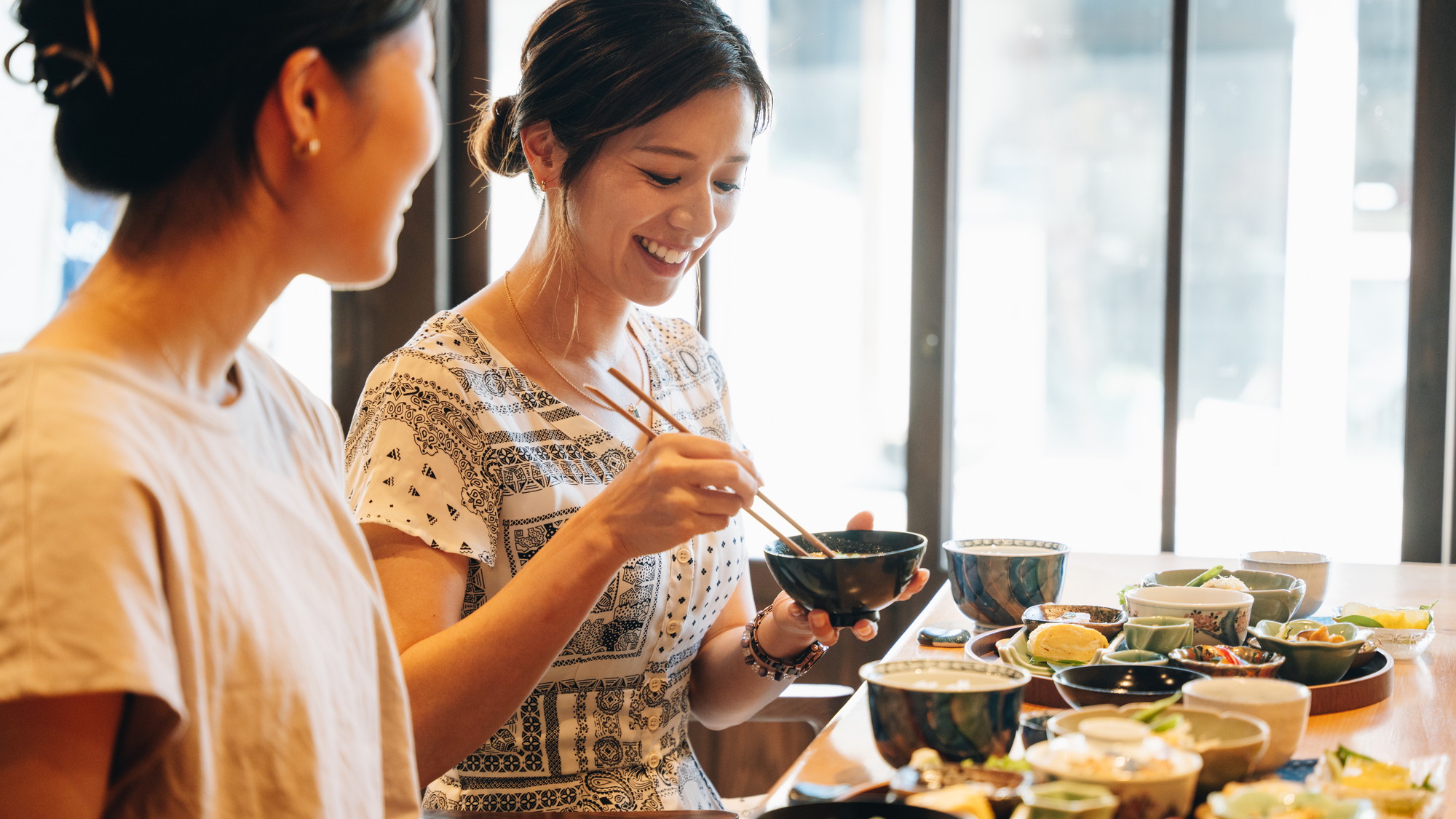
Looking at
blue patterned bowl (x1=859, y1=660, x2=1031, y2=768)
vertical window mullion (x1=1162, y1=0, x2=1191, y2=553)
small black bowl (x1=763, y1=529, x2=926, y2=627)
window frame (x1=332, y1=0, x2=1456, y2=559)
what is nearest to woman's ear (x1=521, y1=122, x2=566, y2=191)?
small black bowl (x1=763, y1=529, x2=926, y2=627)

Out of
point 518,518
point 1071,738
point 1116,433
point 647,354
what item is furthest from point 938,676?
point 1116,433

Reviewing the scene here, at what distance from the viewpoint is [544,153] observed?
1.55 m

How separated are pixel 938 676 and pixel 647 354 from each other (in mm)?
912

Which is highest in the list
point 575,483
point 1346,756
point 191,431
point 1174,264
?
point 1174,264

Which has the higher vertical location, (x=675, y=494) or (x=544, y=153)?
(x=544, y=153)

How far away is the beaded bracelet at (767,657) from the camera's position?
1.52m

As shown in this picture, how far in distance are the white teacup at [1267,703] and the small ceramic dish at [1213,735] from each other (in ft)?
0.04

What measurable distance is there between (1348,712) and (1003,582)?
0.41m

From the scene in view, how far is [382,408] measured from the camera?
1.36m

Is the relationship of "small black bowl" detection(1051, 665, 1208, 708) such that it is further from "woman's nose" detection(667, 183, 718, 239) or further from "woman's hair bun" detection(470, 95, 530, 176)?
"woman's hair bun" detection(470, 95, 530, 176)

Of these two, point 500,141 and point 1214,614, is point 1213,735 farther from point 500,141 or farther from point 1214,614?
point 500,141

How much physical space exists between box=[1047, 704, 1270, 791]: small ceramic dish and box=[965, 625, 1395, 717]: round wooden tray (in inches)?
9.0

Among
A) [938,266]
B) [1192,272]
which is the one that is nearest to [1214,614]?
[938,266]

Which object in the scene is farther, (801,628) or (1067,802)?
(801,628)
